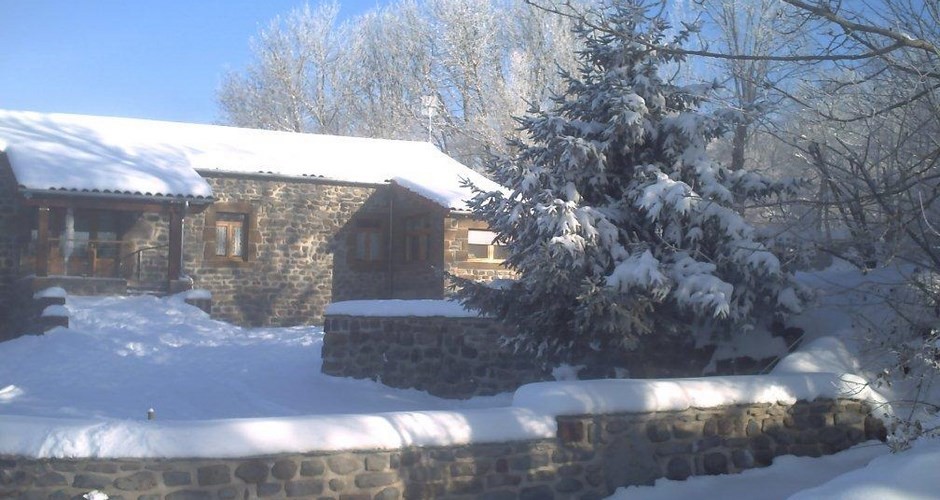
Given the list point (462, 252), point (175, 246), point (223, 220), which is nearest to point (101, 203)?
point (175, 246)

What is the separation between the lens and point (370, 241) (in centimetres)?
2162

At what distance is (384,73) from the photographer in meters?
37.8

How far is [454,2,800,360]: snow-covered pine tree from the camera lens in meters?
9.27

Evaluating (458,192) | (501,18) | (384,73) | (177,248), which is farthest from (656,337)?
(384,73)

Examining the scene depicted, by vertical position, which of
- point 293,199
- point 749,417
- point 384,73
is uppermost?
point 384,73

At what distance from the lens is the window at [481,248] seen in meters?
19.6

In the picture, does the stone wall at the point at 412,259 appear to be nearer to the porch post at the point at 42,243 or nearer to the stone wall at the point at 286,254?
the stone wall at the point at 286,254

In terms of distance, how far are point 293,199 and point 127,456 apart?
1570 centimetres

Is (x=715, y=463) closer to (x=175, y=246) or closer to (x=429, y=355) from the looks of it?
(x=429, y=355)

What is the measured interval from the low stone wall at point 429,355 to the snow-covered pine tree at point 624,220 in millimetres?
1394

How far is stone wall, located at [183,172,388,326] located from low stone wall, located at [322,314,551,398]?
681 cm

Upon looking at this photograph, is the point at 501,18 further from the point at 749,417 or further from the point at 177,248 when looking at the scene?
the point at 749,417

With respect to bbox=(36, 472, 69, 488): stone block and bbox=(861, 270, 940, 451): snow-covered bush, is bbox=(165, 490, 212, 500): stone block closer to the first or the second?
bbox=(36, 472, 69, 488): stone block

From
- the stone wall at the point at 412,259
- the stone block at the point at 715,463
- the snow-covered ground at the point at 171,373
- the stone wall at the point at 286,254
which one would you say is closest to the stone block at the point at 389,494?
the stone block at the point at 715,463
